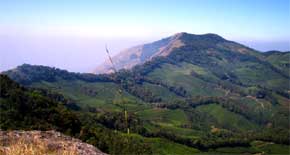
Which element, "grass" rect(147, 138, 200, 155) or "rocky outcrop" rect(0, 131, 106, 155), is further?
"grass" rect(147, 138, 200, 155)

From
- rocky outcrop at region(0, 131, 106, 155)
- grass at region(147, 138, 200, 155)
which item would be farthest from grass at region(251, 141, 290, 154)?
rocky outcrop at region(0, 131, 106, 155)

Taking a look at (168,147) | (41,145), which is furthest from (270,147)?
(41,145)

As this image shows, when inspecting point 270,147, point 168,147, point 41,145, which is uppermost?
point 41,145

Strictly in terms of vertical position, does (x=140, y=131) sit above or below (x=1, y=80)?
below

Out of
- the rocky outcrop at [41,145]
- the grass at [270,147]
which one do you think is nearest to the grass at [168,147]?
the grass at [270,147]

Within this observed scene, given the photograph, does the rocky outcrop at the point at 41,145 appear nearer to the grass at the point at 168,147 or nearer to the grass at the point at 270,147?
the grass at the point at 168,147

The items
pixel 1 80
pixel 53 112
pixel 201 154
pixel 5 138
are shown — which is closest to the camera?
pixel 5 138

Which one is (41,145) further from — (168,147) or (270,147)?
(270,147)

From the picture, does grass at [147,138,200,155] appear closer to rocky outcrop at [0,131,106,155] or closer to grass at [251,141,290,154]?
grass at [251,141,290,154]

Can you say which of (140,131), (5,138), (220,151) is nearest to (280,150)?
(220,151)

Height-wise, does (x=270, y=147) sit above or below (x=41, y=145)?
below

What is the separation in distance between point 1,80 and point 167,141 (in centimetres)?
6780

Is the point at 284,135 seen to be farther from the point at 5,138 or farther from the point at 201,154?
the point at 5,138

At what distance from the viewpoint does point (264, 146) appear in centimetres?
16650
